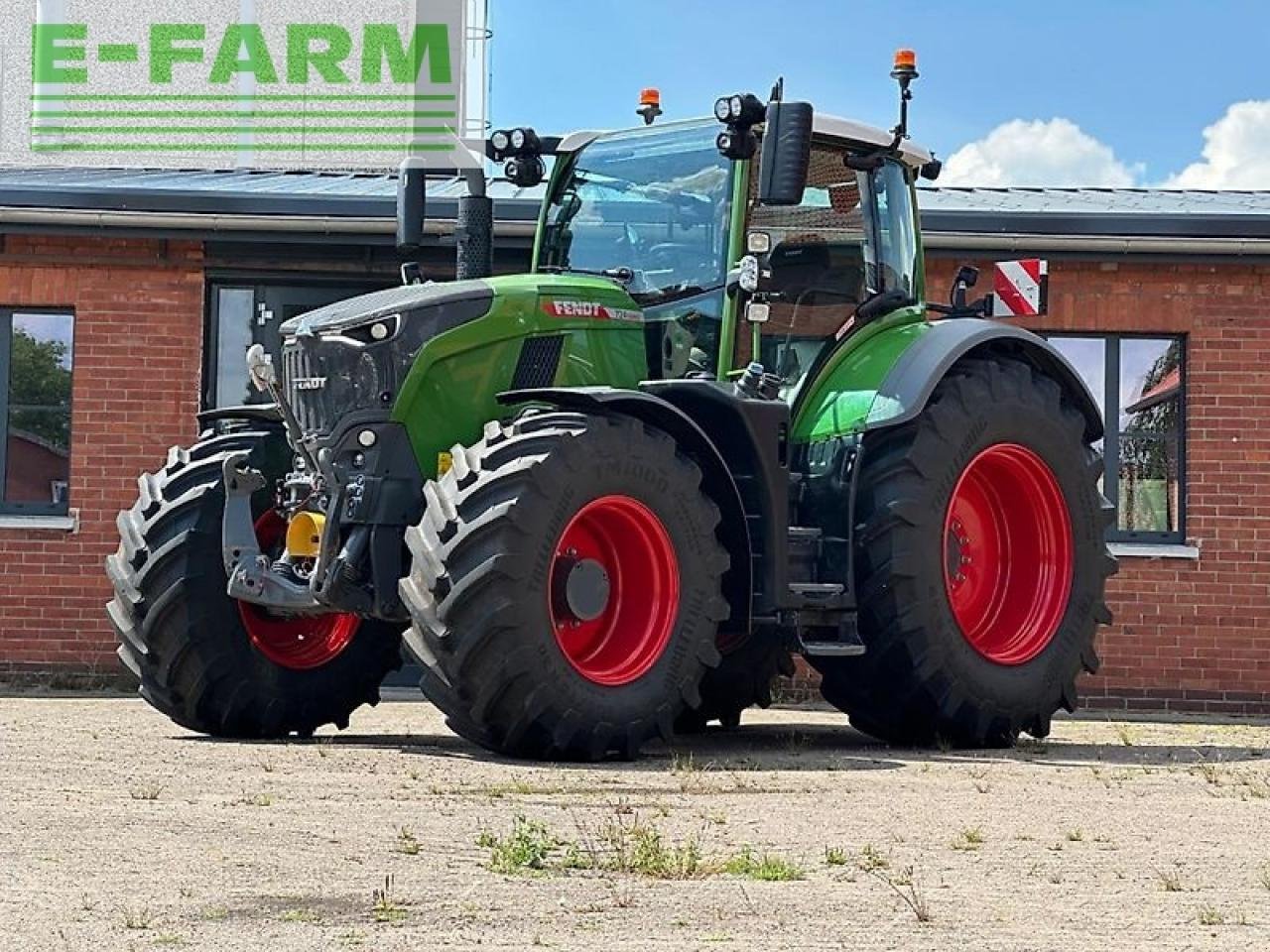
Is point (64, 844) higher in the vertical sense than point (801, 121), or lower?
lower

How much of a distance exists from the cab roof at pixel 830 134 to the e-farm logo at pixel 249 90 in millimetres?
14716

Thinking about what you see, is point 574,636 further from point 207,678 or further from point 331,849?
point 331,849

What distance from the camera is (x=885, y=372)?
10.4 meters

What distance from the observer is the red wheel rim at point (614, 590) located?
913 centimetres

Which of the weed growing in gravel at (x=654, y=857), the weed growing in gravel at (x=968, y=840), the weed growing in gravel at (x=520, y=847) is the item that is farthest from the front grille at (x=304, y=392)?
the weed growing in gravel at (x=968, y=840)

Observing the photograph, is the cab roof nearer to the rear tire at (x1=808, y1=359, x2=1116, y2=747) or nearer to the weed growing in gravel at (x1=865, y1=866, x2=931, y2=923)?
the rear tire at (x1=808, y1=359, x2=1116, y2=747)

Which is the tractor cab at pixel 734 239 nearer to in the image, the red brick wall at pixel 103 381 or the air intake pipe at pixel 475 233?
the air intake pipe at pixel 475 233

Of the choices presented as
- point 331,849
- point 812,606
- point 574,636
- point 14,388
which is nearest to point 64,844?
point 331,849

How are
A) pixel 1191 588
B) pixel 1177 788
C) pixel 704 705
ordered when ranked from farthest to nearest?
pixel 1191 588
pixel 704 705
pixel 1177 788

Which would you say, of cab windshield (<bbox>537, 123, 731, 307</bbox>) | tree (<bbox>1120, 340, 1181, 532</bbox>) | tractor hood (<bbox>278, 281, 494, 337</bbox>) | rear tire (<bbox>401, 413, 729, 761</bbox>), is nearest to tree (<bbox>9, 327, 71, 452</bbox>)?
cab windshield (<bbox>537, 123, 731, 307</bbox>)

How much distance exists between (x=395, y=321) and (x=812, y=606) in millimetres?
2185

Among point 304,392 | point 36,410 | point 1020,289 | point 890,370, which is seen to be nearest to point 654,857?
point 304,392

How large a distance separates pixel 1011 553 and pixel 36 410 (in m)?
8.00

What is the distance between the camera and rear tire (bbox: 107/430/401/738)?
10094mm
